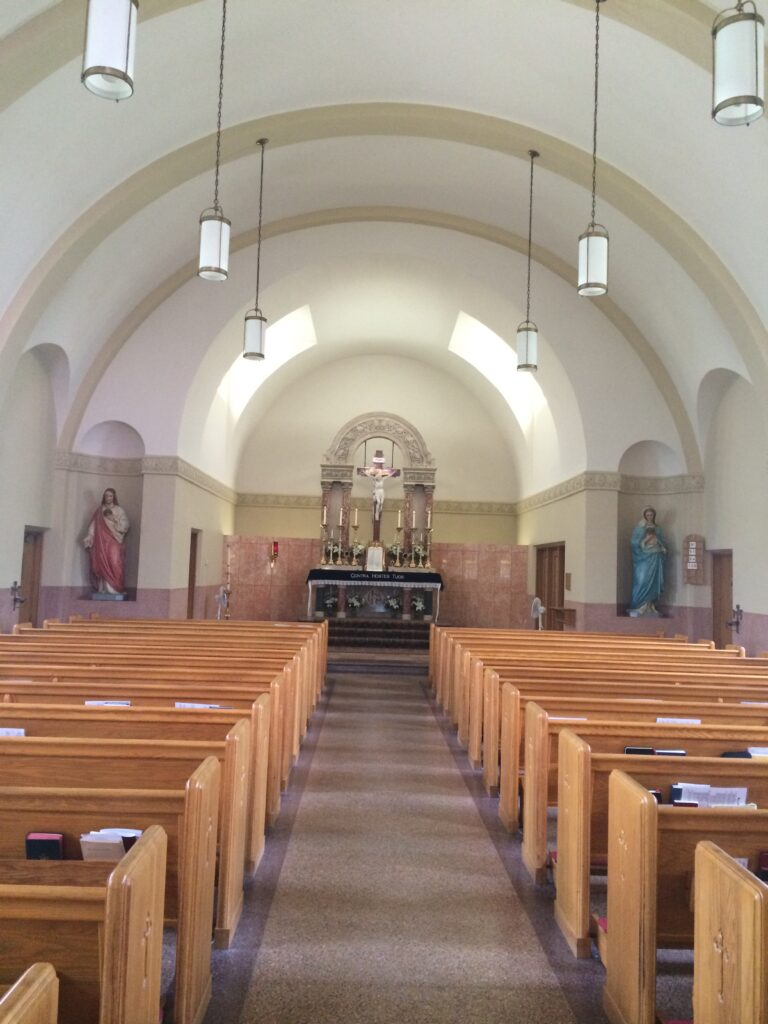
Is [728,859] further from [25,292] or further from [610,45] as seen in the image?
[25,292]

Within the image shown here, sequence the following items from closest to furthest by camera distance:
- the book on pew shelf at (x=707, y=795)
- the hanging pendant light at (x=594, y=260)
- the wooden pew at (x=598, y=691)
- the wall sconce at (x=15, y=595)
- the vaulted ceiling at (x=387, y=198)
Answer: the book on pew shelf at (x=707, y=795) < the wooden pew at (x=598, y=691) < the hanging pendant light at (x=594, y=260) < the vaulted ceiling at (x=387, y=198) < the wall sconce at (x=15, y=595)

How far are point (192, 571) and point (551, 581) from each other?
6288mm

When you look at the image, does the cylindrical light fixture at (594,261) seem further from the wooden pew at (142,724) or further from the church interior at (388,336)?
the wooden pew at (142,724)

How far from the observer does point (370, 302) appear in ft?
50.1

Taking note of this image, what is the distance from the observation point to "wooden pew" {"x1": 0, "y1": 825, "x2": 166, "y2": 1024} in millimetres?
1793

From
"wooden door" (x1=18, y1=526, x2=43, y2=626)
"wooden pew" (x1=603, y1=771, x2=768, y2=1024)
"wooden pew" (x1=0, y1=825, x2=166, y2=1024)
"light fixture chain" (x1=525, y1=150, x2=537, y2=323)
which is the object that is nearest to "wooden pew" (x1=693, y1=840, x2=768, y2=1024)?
"wooden pew" (x1=603, y1=771, x2=768, y2=1024)

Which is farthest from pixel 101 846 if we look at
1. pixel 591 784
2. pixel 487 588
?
pixel 487 588

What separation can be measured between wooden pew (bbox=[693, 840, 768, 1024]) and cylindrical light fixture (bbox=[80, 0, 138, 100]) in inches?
176

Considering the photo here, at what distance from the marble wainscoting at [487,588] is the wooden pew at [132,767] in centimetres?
1350

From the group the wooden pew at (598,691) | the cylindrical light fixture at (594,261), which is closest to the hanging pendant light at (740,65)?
the cylindrical light fixture at (594,261)

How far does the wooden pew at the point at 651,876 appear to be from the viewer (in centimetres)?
257

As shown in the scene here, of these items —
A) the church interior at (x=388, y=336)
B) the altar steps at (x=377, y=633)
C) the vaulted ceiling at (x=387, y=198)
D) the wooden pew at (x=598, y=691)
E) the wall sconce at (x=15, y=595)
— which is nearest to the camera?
the wooden pew at (x=598, y=691)

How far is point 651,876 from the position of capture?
257 cm

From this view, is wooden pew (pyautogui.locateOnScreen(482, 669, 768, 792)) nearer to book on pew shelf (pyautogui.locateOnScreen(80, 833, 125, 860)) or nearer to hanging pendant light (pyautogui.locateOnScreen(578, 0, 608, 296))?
book on pew shelf (pyautogui.locateOnScreen(80, 833, 125, 860))
